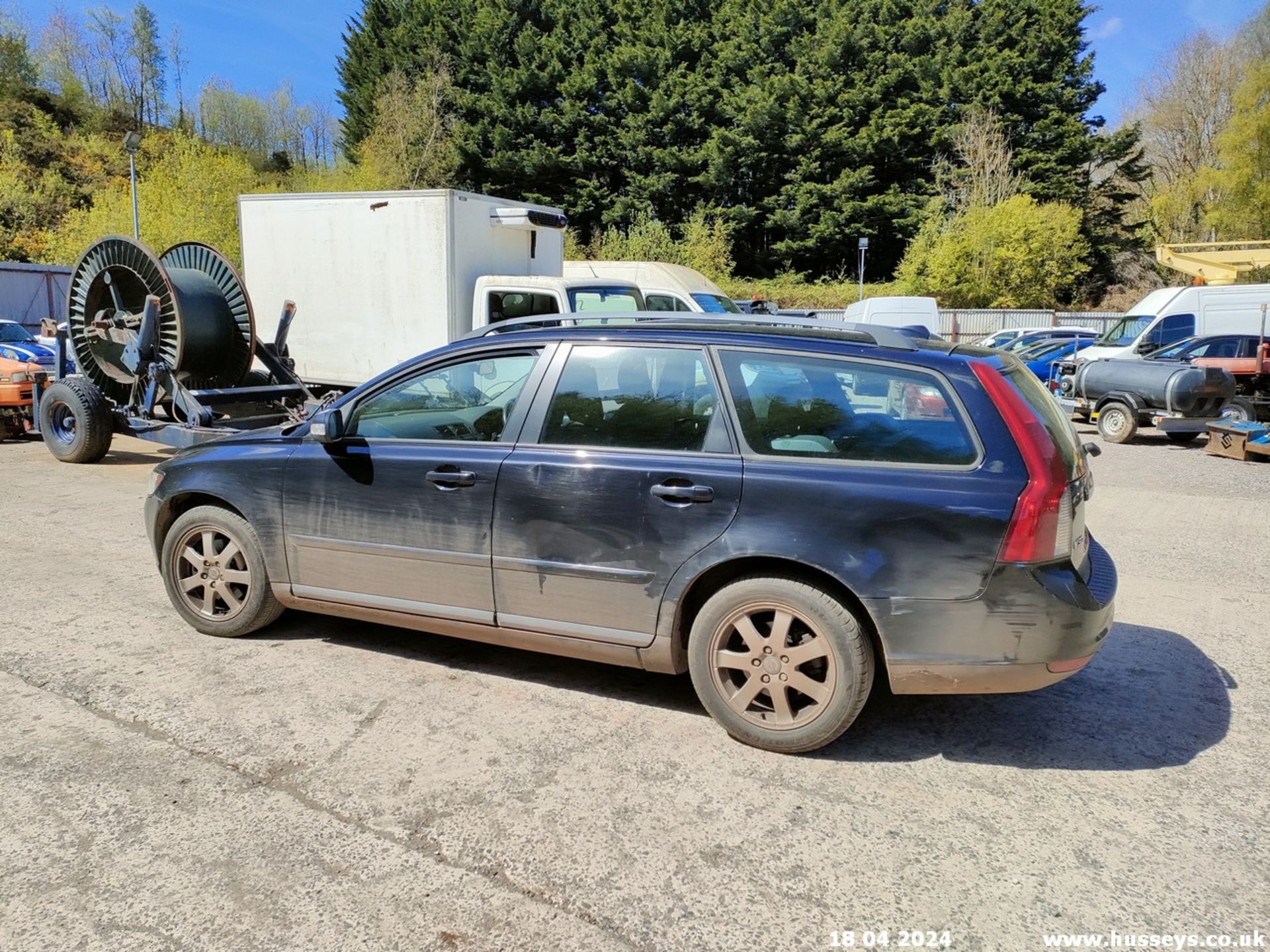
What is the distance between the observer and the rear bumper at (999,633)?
313 cm

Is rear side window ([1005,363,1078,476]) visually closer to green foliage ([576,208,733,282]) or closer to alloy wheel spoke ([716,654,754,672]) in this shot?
alloy wheel spoke ([716,654,754,672])

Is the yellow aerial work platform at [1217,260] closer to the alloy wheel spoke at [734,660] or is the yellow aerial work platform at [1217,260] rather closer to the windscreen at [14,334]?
the alloy wheel spoke at [734,660]

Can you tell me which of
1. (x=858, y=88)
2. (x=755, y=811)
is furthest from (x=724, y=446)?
(x=858, y=88)

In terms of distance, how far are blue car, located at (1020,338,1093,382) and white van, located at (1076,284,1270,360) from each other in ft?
6.21

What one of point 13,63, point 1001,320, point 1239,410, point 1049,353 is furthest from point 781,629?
point 13,63

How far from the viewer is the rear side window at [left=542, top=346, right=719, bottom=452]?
3.62m

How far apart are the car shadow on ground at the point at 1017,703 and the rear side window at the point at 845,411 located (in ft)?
3.97

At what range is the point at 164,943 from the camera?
2.39 meters

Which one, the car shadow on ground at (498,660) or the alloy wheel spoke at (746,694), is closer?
the alloy wheel spoke at (746,694)

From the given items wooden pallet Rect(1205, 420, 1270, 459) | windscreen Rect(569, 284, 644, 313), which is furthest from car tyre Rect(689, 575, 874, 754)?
wooden pallet Rect(1205, 420, 1270, 459)

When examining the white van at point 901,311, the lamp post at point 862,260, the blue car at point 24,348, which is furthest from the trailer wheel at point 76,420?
the lamp post at point 862,260

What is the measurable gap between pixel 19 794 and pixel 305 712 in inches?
40.3

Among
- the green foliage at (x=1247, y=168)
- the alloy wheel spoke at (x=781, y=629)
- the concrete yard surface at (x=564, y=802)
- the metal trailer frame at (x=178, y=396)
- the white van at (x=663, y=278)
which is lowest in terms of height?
the concrete yard surface at (x=564, y=802)

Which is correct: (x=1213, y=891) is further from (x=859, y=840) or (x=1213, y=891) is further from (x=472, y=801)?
(x=472, y=801)
